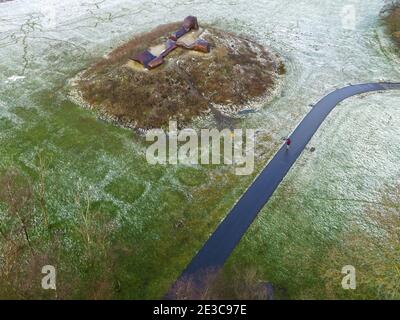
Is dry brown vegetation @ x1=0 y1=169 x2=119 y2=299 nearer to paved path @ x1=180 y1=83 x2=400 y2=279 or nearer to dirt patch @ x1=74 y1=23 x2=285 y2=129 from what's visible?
Answer: paved path @ x1=180 y1=83 x2=400 y2=279

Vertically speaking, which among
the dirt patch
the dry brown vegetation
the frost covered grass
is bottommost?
the frost covered grass

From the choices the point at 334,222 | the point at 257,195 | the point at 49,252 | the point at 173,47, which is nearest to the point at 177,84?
the point at 173,47

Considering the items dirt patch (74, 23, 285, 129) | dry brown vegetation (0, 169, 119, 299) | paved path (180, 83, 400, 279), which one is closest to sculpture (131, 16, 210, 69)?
dirt patch (74, 23, 285, 129)

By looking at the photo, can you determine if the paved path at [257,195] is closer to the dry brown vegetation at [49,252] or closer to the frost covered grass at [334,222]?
the frost covered grass at [334,222]

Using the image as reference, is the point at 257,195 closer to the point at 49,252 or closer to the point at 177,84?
the point at 177,84

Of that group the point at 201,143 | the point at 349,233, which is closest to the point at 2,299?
the point at 201,143

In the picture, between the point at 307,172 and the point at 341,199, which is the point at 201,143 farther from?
the point at 341,199

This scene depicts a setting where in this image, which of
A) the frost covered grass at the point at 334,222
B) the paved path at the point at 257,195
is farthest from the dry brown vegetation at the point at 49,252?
the frost covered grass at the point at 334,222
